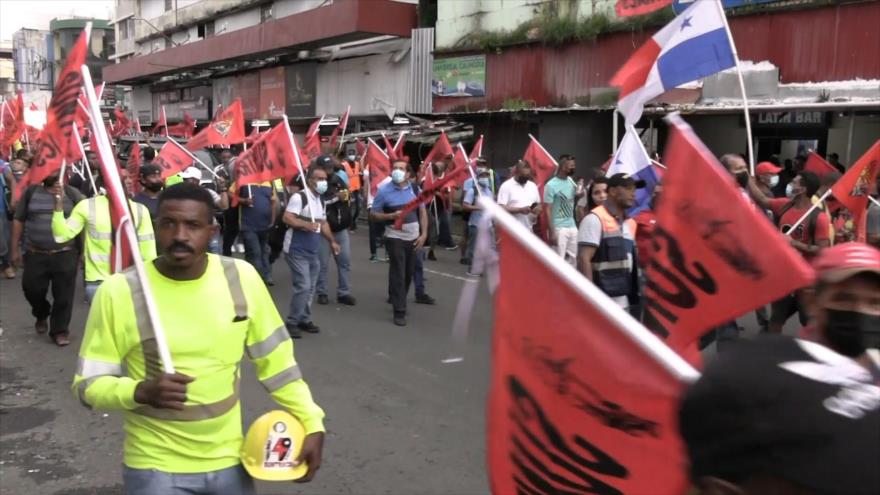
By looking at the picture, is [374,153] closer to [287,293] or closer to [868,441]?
[287,293]

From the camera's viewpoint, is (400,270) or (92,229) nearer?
(92,229)

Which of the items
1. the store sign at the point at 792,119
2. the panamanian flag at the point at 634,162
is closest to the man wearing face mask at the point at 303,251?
the panamanian flag at the point at 634,162

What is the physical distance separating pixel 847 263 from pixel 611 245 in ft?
9.29

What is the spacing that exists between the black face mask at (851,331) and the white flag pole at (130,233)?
214 cm

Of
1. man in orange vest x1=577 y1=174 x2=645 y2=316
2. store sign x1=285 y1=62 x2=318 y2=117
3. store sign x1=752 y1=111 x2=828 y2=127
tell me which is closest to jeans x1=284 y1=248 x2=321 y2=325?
man in orange vest x1=577 y1=174 x2=645 y2=316

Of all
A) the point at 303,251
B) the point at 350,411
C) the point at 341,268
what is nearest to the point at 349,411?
the point at 350,411

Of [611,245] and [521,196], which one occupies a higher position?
[611,245]

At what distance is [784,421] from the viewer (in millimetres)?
979

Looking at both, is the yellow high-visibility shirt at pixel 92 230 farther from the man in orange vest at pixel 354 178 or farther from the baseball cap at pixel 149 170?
the man in orange vest at pixel 354 178

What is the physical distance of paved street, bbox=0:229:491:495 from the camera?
461 centimetres

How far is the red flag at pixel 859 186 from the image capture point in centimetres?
676

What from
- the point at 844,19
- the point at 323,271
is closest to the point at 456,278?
the point at 323,271

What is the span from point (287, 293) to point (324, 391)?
4.20 metres

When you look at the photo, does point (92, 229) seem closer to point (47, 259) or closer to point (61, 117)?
point (47, 259)
